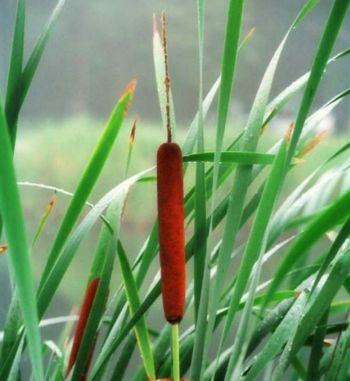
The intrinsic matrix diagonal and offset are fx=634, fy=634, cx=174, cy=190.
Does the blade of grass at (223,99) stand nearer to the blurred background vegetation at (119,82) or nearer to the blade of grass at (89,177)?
the blade of grass at (89,177)

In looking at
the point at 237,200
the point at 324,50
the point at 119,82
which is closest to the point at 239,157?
the point at 237,200

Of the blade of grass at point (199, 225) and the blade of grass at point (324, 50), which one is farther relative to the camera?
the blade of grass at point (199, 225)

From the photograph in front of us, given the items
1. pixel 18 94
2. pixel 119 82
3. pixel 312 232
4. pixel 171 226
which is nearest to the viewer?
pixel 312 232

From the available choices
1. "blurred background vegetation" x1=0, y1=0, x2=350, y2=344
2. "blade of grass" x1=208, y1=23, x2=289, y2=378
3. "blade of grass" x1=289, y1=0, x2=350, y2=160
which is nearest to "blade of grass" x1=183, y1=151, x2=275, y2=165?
"blade of grass" x1=208, y1=23, x2=289, y2=378

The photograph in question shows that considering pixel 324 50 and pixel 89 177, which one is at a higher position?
pixel 324 50

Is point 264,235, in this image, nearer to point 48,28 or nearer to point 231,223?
point 231,223

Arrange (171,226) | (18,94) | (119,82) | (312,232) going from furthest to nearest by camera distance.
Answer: (119,82) < (18,94) < (171,226) < (312,232)

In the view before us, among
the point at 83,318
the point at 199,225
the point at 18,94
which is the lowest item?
the point at 83,318

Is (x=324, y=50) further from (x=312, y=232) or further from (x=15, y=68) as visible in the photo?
(x=15, y=68)

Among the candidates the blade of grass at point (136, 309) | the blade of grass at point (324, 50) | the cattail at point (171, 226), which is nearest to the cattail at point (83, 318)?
the blade of grass at point (136, 309)
